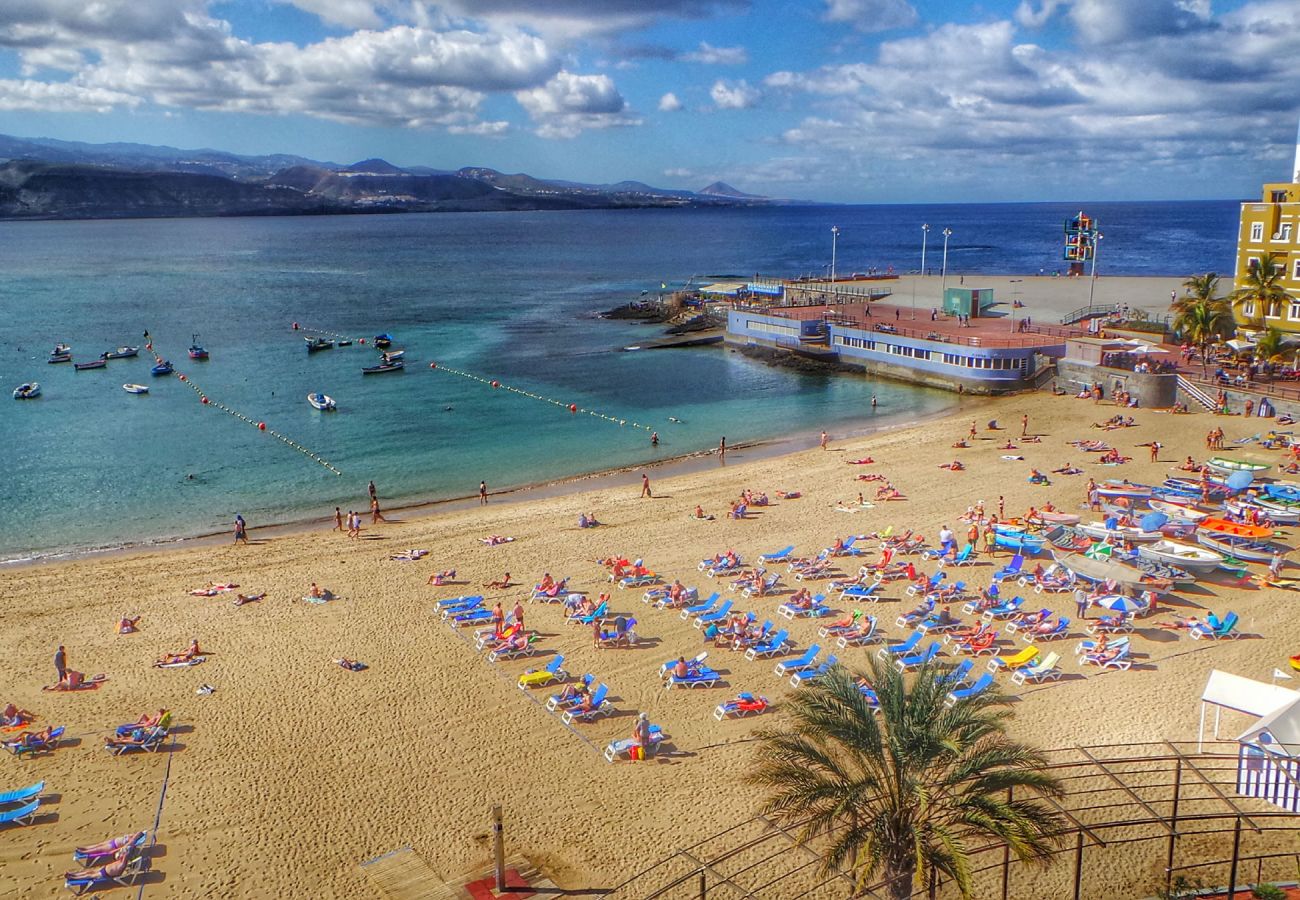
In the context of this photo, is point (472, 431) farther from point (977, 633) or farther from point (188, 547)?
point (977, 633)

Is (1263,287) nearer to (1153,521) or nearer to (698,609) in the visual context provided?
(1153,521)

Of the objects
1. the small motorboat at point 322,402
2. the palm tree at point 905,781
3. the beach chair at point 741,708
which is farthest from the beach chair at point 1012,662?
the small motorboat at point 322,402

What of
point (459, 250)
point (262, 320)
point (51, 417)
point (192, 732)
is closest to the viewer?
point (192, 732)

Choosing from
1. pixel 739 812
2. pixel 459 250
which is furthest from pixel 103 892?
pixel 459 250

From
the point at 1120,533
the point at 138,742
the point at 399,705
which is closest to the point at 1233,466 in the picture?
the point at 1120,533

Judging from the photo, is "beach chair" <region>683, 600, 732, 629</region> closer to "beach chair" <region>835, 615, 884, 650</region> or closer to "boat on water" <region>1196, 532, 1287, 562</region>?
"beach chair" <region>835, 615, 884, 650</region>

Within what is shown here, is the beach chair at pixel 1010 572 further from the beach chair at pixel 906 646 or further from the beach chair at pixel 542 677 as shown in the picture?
the beach chair at pixel 542 677

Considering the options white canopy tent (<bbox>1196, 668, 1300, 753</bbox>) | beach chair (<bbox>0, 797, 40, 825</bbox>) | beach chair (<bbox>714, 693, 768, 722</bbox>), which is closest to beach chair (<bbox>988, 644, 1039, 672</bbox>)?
white canopy tent (<bbox>1196, 668, 1300, 753</bbox>)
